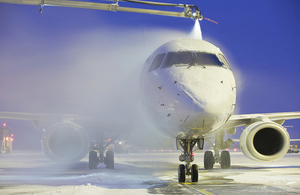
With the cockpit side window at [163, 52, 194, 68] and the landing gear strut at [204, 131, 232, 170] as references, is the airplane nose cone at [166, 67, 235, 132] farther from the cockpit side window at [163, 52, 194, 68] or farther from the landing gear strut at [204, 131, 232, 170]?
the landing gear strut at [204, 131, 232, 170]

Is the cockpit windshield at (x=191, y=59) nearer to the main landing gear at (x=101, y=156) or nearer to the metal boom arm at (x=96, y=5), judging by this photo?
the main landing gear at (x=101, y=156)

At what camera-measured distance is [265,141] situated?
9391 mm

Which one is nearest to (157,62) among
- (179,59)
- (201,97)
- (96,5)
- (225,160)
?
(179,59)

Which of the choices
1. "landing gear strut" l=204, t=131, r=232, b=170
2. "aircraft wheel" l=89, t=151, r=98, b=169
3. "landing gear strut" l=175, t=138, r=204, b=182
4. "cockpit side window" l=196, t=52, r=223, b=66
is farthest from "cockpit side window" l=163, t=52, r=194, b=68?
"aircraft wheel" l=89, t=151, r=98, b=169

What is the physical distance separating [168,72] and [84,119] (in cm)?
610

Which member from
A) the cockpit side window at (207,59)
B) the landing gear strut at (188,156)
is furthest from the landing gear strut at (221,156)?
the cockpit side window at (207,59)

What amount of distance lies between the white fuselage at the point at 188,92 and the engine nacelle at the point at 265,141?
193 centimetres

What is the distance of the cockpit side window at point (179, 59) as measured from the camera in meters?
7.95

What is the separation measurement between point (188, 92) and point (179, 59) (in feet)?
5.11

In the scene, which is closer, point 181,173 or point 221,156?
point 181,173

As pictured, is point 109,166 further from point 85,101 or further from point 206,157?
point 206,157

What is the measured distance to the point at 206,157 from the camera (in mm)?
14953

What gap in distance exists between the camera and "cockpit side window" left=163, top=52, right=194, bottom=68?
7.95 m

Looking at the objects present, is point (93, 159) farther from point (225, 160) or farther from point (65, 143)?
point (225, 160)
